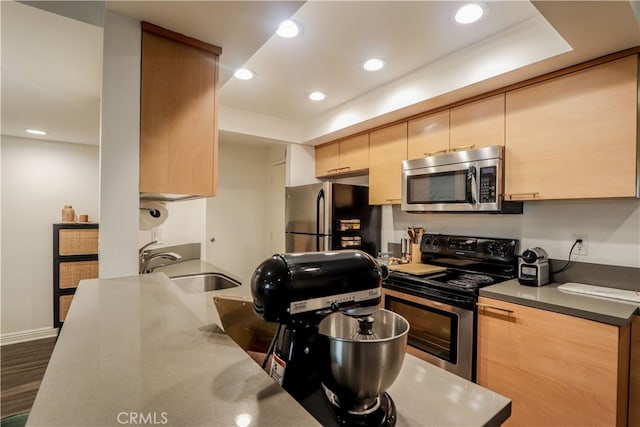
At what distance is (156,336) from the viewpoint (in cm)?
72

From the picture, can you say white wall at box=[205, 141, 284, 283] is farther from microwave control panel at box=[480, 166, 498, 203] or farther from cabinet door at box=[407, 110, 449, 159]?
microwave control panel at box=[480, 166, 498, 203]

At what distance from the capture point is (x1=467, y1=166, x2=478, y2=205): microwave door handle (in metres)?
1.96

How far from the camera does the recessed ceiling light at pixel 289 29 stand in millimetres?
Result: 1640

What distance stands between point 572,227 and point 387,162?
1.36 meters

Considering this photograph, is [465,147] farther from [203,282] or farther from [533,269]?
[203,282]

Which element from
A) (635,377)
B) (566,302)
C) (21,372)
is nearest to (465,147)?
(566,302)

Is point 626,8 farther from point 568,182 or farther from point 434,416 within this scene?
point 434,416

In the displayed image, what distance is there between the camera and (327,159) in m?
3.35

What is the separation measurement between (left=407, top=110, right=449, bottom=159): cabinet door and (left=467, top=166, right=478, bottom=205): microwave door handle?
1.07ft

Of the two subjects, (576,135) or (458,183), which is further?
(458,183)

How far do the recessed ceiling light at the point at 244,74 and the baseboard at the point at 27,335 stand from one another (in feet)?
11.2

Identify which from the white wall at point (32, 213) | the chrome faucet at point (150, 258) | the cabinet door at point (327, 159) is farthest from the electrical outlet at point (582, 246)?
the white wall at point (32, 213)

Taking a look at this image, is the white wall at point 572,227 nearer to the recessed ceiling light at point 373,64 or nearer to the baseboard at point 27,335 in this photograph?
the recessed ceiling light at point 373,64

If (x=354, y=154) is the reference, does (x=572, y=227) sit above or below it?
below
